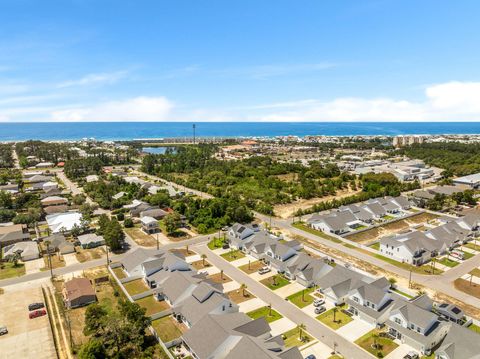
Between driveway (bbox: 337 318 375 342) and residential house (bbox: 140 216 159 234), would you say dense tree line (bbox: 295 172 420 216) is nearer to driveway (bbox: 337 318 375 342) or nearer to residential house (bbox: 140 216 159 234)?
residential house (bbox: 140 216 159 234)

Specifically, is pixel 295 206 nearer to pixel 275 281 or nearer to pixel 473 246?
pixel 473 246

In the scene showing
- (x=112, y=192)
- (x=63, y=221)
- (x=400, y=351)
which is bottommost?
(x=400, y=351)

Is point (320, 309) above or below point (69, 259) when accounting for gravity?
below

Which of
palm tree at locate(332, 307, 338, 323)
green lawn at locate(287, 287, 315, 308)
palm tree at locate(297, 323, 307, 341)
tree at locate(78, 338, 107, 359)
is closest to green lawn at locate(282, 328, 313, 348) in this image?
palm tree at locate(297, 323, 307, 341)

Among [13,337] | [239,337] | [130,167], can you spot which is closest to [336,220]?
[239,337]

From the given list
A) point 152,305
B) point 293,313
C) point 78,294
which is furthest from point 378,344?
point 78,294

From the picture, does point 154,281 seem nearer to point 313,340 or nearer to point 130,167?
point 313,340
